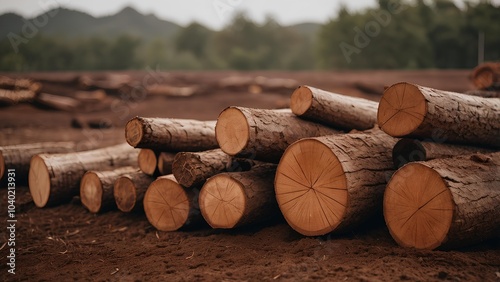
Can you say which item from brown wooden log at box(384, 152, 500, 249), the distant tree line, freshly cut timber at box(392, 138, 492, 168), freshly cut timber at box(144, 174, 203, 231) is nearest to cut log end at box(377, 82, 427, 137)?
freshly cut timber at box(392, 138, 492, 168)

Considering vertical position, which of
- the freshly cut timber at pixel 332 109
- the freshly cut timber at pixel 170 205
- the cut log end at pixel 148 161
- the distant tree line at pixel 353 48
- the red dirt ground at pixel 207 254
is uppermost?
the distant tree line at pixel 353 48

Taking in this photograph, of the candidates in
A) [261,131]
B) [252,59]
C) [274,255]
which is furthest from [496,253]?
[252,59]

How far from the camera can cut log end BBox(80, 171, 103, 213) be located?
5.02m

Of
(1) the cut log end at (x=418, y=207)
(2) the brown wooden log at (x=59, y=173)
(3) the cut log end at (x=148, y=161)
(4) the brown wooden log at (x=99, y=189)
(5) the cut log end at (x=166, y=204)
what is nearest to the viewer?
(1) the cut log end at (x=418, y=207)

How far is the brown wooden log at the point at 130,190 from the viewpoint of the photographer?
4.73 m

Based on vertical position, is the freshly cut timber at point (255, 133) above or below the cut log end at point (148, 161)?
above

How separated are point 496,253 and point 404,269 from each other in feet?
3.05

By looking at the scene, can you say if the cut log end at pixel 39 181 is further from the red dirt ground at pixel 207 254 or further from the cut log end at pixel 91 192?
the cut log end at pixel 91 192

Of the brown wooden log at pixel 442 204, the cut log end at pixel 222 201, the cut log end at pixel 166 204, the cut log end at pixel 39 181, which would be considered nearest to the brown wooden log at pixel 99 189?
the cut log end at pixel 39 181

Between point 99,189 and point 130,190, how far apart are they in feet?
1.60

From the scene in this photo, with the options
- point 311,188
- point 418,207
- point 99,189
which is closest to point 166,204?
point 99,189

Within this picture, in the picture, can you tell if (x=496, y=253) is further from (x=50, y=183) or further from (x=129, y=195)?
(x=50, y=183)

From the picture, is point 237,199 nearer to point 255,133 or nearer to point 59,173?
point 255,133

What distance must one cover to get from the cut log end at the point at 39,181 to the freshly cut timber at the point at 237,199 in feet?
7.78
